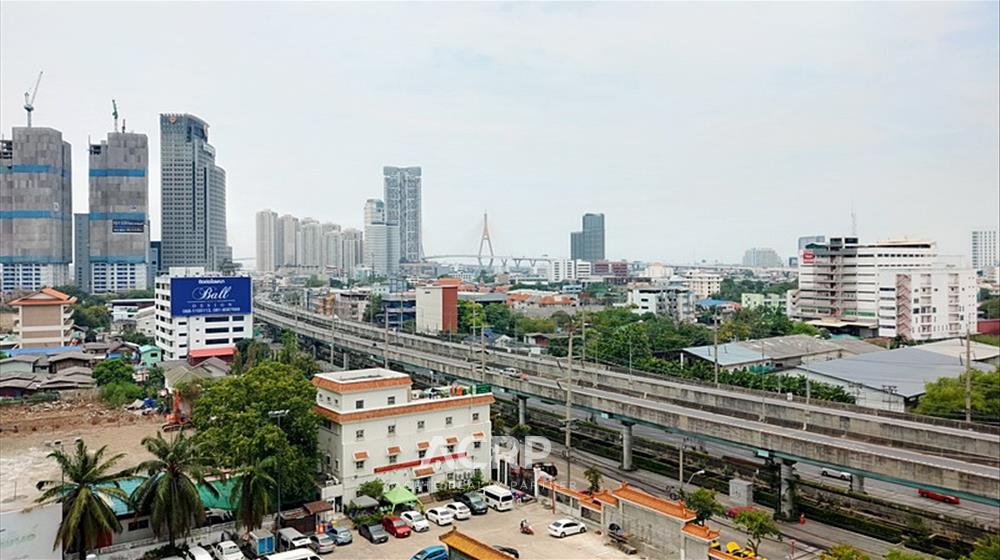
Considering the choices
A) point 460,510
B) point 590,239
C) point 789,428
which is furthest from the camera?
point 590,239

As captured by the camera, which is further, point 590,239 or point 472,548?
point 590,239

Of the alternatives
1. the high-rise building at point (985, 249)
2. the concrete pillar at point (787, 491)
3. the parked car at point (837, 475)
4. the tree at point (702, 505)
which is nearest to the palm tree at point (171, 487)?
the tree at point (702, 505)

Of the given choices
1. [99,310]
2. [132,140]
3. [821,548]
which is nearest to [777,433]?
[821,548]

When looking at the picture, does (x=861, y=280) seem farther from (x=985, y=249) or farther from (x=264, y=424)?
(x=985, y=249)

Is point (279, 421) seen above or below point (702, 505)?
above

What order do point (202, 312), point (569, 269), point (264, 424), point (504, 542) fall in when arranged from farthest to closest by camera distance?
point (569, 269)
point (202, 312)
point (264, 424)
point (504, 542)

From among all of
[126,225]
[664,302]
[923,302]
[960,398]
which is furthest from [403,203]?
[960,398]

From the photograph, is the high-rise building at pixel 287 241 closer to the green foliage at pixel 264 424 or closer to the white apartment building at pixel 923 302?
the white apartment building at pixel 923 302

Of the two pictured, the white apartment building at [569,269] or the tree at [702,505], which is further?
the white apartment building at [569,269]
